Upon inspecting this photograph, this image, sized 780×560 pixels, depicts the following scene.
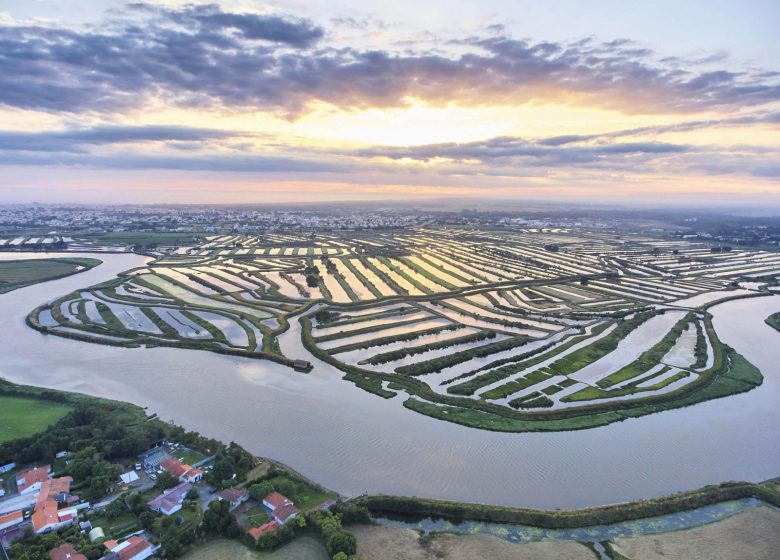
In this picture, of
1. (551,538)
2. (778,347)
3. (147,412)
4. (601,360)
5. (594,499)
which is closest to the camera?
(551,538)

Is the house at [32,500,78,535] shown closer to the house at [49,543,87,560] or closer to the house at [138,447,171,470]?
the house at [49,543,87,560]

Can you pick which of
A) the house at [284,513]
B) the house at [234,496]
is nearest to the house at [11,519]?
the house at [234,496]

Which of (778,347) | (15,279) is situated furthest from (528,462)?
(15,279)

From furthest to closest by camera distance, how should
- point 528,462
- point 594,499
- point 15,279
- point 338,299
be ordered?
point 15,279, point 338,299, point 528,462, point 594,499

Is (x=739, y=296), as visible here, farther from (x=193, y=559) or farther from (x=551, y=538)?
(x=193, y=559)

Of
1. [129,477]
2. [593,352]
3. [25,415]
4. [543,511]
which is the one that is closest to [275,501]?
[129,477]

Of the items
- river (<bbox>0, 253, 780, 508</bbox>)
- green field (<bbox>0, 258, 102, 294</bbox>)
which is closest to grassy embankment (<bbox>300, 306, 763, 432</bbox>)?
river (<bbox>0, 253, 780, 508</bbox>)
